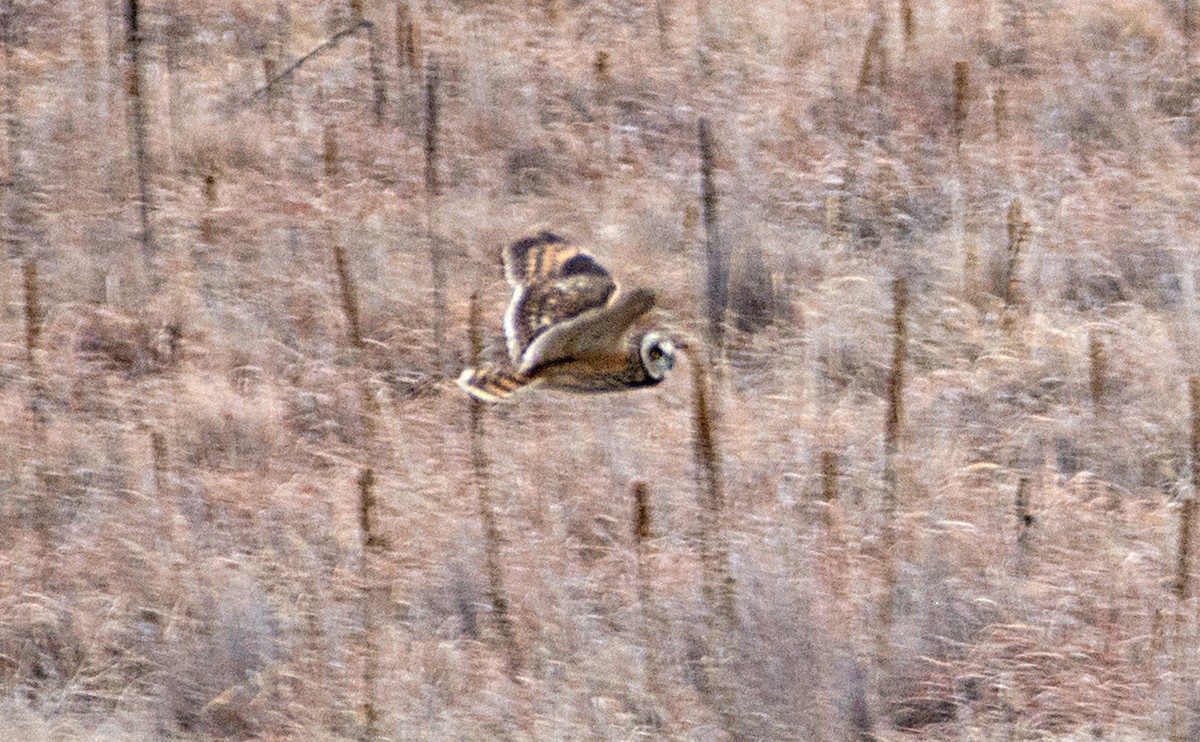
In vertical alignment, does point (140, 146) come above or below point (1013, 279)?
above

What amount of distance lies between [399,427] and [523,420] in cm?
30

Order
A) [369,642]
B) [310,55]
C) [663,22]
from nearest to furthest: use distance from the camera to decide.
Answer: [369,642], [310,55], [663,22]

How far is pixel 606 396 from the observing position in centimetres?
387

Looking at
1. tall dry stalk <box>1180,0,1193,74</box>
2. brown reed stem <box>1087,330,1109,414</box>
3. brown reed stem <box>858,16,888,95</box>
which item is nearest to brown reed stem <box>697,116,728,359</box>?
brown reed stem <box>858,16,888,95</box>

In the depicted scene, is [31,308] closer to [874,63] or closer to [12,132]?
[12,132]

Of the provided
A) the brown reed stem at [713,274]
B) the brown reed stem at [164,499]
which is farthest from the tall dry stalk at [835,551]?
the brown reed stem at [164,499]

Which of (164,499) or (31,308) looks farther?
(31,308)

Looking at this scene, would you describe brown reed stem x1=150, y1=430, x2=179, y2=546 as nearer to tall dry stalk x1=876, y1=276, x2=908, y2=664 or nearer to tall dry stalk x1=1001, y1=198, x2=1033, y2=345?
tall dry stalk x1=876, y1=276, x2=908, y2=664

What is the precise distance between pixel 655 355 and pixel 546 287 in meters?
0.35

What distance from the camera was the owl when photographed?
340 centimetres

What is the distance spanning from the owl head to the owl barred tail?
0.99 ft

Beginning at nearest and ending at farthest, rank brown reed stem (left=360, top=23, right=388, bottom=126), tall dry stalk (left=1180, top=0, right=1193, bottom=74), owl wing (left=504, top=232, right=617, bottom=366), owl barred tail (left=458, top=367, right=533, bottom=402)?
1. owl barred tail (left=458, top=367, right=533, bottom=402)
2. owl wing (left=504, top=232, right=617, bottom=366)
3. tall dry stalk (left=1180, top=0, right=1193, bottom=74)
4. brown reed stem (left=360, top=23, right=388, bottom=126)

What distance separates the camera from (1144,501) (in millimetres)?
3479

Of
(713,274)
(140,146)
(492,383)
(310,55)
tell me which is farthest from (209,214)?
(492,383)
